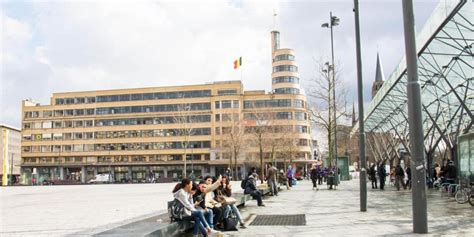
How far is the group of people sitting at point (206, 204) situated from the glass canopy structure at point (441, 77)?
30.2ft

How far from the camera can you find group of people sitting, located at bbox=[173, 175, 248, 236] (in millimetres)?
10141

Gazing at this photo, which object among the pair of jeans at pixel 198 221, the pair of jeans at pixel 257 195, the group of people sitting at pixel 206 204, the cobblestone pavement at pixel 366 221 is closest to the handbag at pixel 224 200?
the group of people sitting at pixel 206 204

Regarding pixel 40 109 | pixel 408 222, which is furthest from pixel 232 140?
pixel 40 109

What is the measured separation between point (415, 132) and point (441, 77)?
19.5 metres

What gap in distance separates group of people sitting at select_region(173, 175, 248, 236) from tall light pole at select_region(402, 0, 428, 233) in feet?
13.4

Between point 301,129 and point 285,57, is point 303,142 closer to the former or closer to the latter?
point 301,129

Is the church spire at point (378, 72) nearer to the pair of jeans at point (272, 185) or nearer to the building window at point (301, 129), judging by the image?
the building window at point (301, 129)

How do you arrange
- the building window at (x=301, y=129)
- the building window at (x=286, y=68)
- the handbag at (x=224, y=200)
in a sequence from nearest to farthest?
the handbag at (x=224, y=200) < the building window at (x=301, y=129) < the building window at (x=286, y=68)

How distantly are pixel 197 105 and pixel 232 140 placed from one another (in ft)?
137

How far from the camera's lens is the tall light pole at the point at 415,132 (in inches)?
402

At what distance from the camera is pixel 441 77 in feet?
92.2

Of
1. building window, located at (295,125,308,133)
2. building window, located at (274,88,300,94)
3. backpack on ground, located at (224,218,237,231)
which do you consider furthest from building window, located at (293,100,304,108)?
backpack on ground, located at (224,218,237,231)

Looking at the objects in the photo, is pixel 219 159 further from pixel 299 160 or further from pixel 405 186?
pixel 405 186

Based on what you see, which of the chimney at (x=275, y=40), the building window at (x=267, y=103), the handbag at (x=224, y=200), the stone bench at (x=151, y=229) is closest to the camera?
the stone bench at (x=151, y=229)
